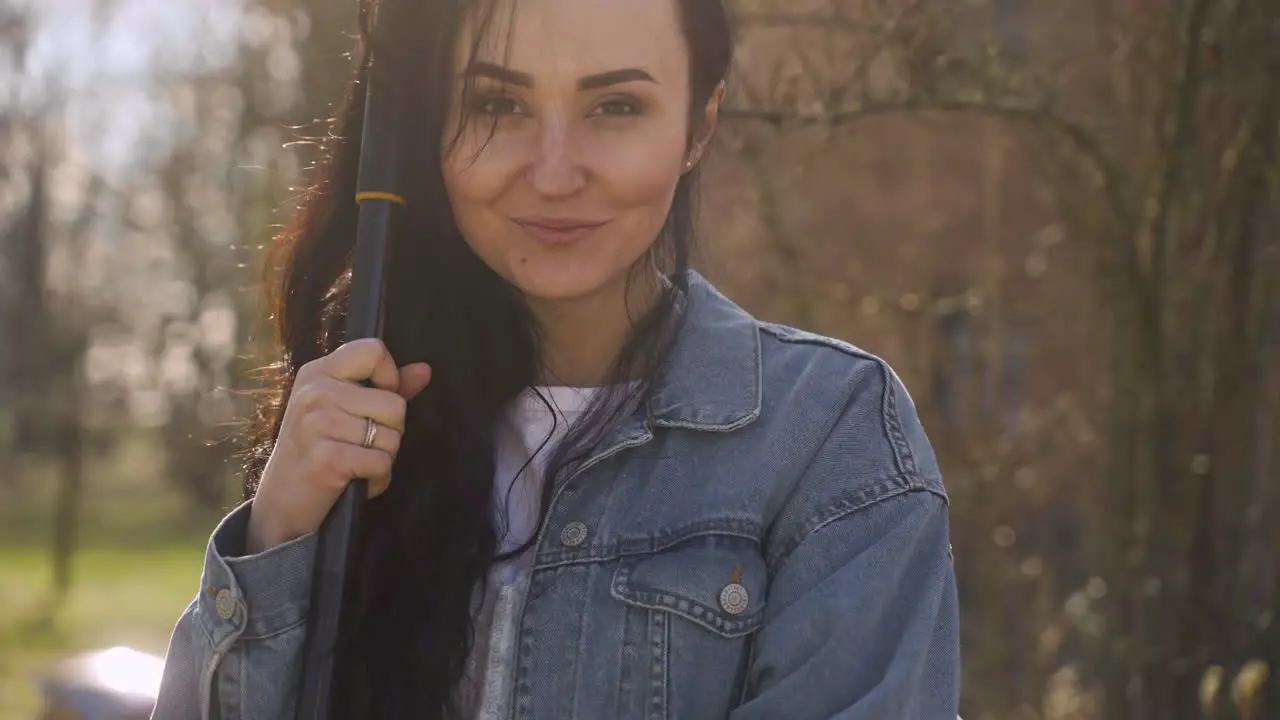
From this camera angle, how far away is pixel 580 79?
79.2 inches

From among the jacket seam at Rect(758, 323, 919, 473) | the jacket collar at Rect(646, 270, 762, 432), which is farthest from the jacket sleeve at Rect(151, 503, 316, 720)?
the jacket seam at Rect(758, 323, 919, 473)

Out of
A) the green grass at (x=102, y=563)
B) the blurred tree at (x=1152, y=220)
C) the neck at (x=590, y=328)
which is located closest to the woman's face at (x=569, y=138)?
the neck at (x=590, y=328)

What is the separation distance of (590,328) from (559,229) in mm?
260

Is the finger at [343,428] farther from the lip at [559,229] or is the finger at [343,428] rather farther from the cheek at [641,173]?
the cheek at [641,173]

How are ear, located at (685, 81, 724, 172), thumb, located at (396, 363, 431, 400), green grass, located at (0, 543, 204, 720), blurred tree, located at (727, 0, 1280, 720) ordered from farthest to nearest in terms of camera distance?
green grass, located at (0, 543, 204, 720), blurred tree, located at (727, 0, 1280, 720), ear, located at (685, 81, 724, 172), thumb, located at (396, 363, 431, 400)

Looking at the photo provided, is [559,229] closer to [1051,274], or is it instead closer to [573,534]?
[573,534]

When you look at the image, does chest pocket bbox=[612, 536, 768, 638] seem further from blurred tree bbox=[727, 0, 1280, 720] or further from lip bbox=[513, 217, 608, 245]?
blurred tree bbox=[727, 0, 1280, 720]

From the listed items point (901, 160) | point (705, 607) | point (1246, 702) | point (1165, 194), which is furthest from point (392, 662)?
point (901, 160)

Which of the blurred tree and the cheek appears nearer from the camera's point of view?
the cheek

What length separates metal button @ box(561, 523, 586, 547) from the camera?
2121 millimetres

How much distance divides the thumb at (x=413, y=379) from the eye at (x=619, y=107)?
0.44 metres

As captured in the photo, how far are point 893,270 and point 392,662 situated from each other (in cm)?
438

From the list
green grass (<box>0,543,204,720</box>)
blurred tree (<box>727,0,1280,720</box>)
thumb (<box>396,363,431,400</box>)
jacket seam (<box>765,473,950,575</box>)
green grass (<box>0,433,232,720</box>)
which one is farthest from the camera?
green grass (<box>0,433,232,720</box>)

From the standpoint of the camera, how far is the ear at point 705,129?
223cm
